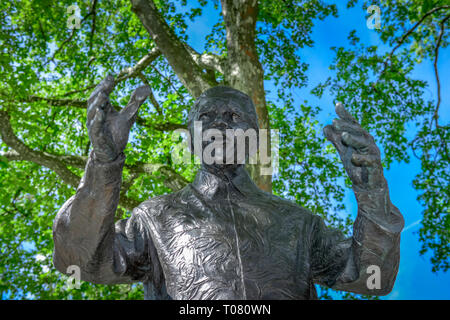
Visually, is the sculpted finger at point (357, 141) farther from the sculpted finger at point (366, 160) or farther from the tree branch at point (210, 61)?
the tree branch at point (210, 61)

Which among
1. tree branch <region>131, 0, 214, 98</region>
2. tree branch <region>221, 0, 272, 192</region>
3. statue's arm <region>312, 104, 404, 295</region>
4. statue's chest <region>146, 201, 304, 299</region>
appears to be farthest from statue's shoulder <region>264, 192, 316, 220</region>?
tree branch <region>131, 0, 214, 98</region>

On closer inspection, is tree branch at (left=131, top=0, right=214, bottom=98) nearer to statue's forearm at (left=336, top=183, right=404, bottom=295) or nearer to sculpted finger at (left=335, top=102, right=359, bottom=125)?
sculpted finger at (left=335, top=102, right=359, bottom=125)

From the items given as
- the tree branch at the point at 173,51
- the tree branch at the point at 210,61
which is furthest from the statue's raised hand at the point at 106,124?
the tree branch at the point at 210,61

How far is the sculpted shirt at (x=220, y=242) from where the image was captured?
211cm

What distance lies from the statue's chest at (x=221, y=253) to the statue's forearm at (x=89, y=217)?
0.36 m

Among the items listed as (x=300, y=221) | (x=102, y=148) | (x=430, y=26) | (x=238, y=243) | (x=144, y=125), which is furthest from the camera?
(x=430, y=26)

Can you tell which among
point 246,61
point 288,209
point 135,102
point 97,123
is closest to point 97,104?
point 97,123

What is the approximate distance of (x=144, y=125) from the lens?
9.19 m

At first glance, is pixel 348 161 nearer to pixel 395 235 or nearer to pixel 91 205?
pixel 395 235

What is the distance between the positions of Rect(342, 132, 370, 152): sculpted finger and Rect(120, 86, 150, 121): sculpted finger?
0.87 meters

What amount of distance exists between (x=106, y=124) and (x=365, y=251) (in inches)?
49.1

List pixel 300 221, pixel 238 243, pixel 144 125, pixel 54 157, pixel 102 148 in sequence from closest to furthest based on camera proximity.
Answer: pixel 102 148 < pixel 238 243 < pixel 300 221 < pixel 54 157 < pixel 144 125

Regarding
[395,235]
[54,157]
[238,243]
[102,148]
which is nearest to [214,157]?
[238,243]
